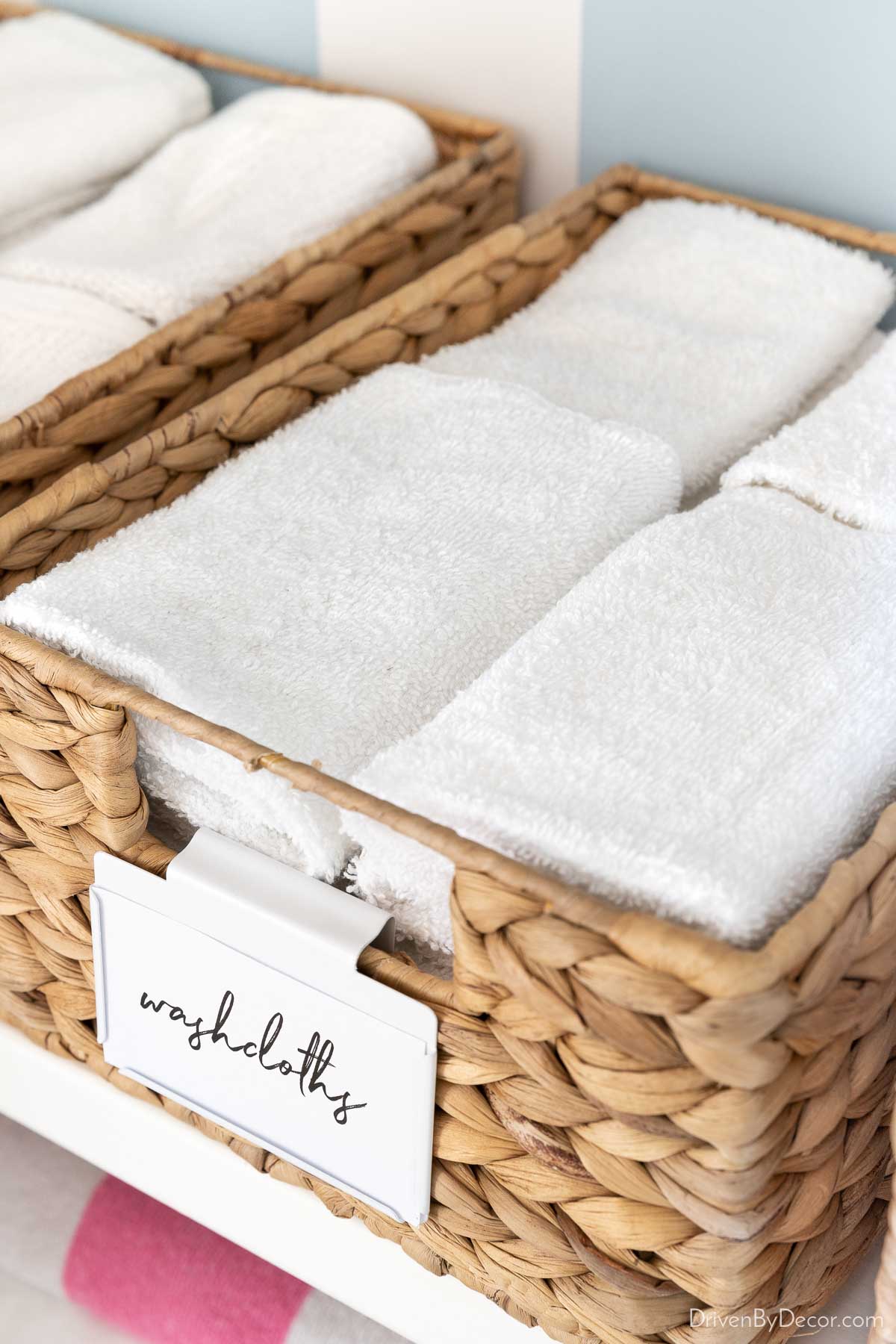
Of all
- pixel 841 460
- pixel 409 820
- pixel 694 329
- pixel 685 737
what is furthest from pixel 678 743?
pixel 694 329

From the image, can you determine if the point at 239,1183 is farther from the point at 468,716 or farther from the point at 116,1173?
the point at 468,716

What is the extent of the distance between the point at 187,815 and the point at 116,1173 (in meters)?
0.22

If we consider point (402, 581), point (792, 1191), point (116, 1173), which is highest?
point (402, 581)

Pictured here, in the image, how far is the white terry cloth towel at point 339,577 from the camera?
567 mm

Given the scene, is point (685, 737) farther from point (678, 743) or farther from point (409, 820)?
point (409, 820)

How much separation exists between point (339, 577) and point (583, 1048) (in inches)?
9.7

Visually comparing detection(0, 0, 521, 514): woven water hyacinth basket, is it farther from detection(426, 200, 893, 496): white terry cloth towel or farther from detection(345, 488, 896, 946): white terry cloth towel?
detection(345, 488, 896, 946): white terry cloth towel

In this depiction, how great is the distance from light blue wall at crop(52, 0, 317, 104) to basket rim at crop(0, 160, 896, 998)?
1.32ft

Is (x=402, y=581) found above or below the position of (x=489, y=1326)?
above

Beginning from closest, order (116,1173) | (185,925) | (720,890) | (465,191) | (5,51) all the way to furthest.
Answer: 1. (720,890)
2. (185,925)
3. (116,1173)
4. (465,191)
5. (5,51)

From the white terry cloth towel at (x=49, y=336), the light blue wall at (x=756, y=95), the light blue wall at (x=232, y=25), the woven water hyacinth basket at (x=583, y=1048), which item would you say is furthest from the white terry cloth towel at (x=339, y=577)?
the light blue wall at (x=232, y=25)

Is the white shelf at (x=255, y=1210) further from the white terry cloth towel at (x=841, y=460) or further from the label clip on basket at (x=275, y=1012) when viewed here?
the white terry cloth towel at (x=841, y=460)

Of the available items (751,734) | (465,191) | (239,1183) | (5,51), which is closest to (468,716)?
(751,734)

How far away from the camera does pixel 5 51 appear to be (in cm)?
104
